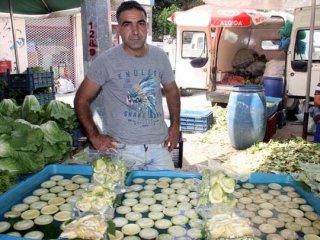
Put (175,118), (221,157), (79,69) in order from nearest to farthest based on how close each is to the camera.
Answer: (175,118)
(221,157)
(79,69)

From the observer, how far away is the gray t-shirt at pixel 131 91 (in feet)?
9.94

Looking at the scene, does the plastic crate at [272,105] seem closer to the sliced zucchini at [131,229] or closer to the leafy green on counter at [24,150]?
the leafy green on counter at [24,150]

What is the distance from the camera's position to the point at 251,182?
2328mm

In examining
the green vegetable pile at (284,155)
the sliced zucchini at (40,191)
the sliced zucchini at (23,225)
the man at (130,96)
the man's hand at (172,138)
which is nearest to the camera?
the sliced zucchini at (23,225)

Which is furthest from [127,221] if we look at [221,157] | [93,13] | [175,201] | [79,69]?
[79,69]

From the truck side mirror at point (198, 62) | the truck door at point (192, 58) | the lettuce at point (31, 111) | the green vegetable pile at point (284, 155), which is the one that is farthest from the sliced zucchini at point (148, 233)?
the truck side mirror at point (198, 62)

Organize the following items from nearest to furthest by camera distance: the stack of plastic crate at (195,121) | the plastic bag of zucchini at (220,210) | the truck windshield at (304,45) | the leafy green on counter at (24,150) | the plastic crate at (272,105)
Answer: the plastic bag of zucchini at (220,210) → the leafy green on counter at (24,150) → the plastic crate at (272,105) → the stack of plastic crate at (195,121) → the truck windshield at (304,45)

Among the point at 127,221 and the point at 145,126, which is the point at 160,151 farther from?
the point at 127,221

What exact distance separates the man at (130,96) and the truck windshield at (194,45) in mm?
8502

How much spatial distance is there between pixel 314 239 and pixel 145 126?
175cm

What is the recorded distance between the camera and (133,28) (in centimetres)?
288

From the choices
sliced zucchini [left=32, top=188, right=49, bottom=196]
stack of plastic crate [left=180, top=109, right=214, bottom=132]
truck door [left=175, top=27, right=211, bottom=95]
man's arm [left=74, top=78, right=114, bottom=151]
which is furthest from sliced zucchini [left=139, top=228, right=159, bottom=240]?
truck door [left=175, top=27, right=211, bottom=95]

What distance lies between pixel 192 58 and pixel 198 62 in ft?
0.90

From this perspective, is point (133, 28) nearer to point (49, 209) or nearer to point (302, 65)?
point (49, 209)
